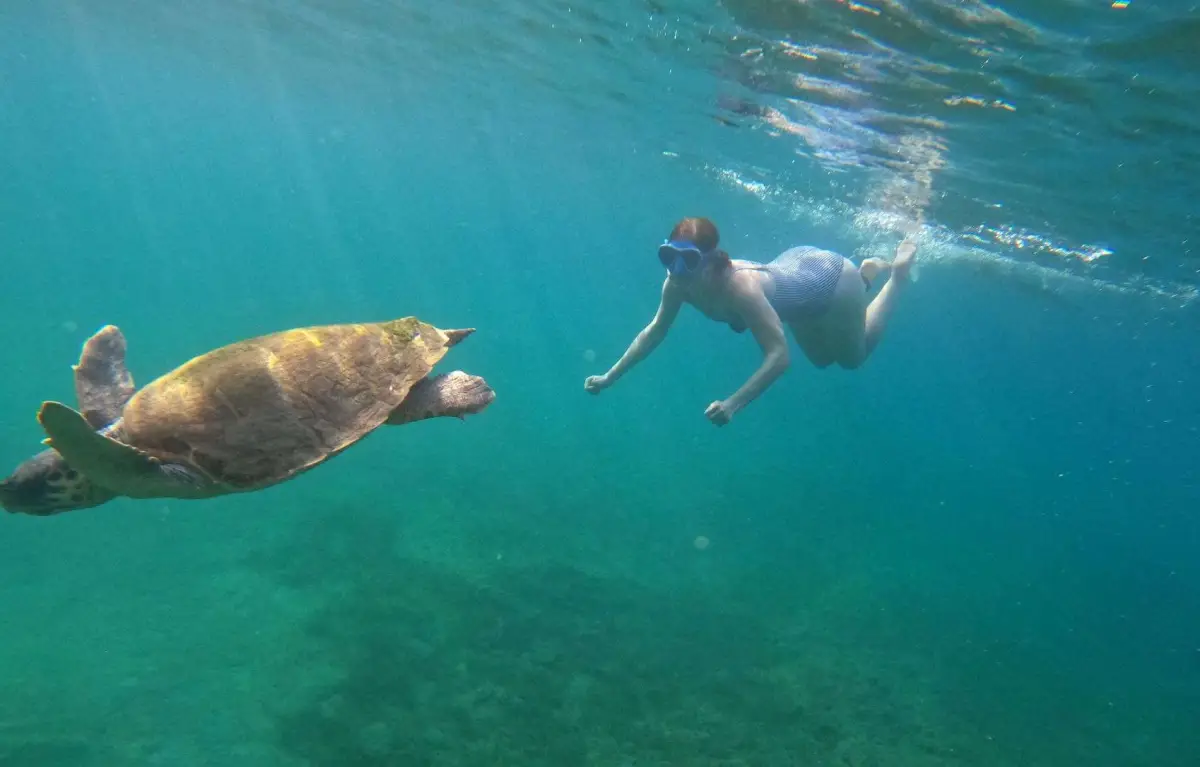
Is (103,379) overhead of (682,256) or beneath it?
beneath

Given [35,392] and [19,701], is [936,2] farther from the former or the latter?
[35,392]

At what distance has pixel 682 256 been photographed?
→ 5949mm

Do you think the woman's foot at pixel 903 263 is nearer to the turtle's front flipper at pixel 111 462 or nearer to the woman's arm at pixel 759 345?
the woman's arm at pixel 759 345

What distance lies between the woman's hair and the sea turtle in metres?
2.66

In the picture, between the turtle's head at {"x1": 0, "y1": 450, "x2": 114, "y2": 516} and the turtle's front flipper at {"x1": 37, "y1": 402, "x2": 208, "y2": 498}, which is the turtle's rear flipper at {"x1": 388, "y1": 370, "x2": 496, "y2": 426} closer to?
the turtle's front flipper at {"x1": 37, "y1": 402, "x2": 208, "y2": 498}

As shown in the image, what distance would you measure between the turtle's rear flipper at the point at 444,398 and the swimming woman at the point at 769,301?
2.05 metres

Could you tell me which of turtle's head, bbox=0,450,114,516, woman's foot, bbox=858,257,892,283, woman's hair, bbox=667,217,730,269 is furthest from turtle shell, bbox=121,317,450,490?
woman's foot, bbox=858,257,892,283

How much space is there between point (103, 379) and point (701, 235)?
15.9 feet

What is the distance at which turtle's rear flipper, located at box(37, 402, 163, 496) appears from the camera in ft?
8.59

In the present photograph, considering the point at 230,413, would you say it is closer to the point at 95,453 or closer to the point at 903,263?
the point at 95,453

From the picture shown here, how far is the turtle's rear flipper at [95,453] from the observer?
2617mm

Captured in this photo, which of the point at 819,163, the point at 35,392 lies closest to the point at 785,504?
the point at 819,163

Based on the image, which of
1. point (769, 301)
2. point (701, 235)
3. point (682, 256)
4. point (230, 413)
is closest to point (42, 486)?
point (230, 413)

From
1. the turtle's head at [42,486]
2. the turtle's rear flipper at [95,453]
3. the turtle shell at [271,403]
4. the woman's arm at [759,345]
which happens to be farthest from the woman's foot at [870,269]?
the turtle's head at [42,486]
